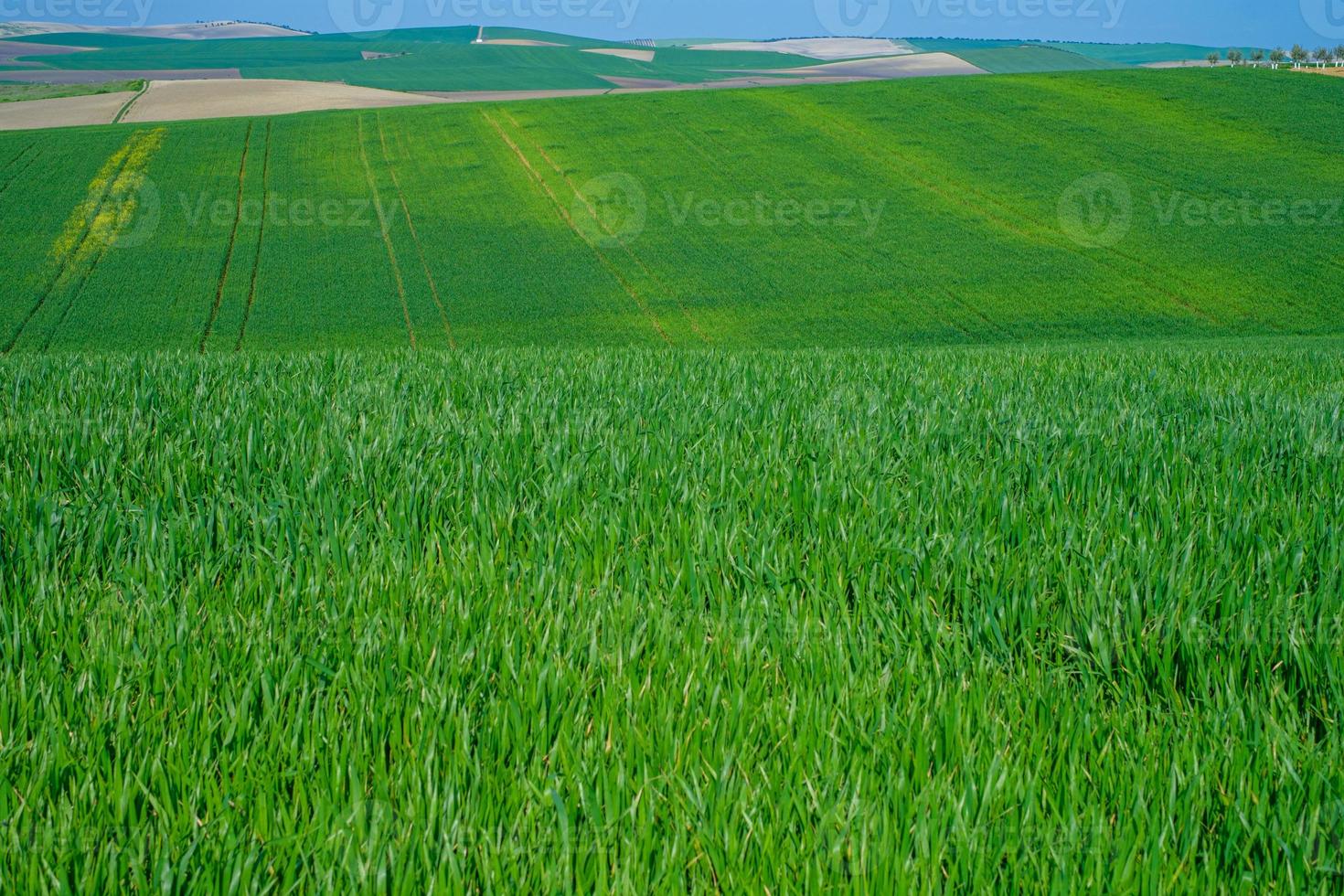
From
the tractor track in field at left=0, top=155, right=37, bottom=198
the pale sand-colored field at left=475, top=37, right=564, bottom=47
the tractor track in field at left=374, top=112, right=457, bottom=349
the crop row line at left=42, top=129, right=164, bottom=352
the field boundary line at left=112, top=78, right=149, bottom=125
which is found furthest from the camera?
the pale sand-colored field at left=475, top=37, right=564, bottom=47

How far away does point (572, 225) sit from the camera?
117 feet

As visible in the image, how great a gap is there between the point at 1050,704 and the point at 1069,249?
112 feet

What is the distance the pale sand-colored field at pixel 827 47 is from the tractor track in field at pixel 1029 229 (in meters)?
91.8

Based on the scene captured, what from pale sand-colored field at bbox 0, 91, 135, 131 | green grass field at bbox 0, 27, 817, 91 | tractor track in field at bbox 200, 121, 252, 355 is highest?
green grass field at bbox 0, 27, 817, 91

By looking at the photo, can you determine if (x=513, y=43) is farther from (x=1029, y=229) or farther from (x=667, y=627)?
(x=667, y=627)

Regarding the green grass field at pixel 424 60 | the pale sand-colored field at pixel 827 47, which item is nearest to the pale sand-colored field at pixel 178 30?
the green grass field at pixel 424 60

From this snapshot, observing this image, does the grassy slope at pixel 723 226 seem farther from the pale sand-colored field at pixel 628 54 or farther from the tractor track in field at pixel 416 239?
the pale sand-colored field at pixel 628 54

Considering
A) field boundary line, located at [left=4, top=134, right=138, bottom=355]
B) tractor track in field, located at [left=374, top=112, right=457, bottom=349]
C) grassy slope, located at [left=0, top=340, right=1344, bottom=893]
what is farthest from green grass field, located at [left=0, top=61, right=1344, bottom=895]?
field boundary line, located at [left=4, top=134, right=138, bottom=355]

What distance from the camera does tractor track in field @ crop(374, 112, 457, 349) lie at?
87.7ft

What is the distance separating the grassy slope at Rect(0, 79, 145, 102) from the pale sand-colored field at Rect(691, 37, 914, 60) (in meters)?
85.9

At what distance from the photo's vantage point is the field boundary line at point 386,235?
2753 cm

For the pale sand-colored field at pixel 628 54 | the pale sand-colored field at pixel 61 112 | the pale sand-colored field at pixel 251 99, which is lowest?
the pale sand-colored field at pixel 61 112

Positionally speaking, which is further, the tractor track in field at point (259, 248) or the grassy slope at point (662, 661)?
the tractor track in field at point (259, 248)

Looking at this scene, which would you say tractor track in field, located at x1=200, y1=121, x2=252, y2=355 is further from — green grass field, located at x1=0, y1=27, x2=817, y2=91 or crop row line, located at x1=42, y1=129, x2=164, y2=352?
green grass field, located at x1=0, y1=27, x2=817, y2=91
